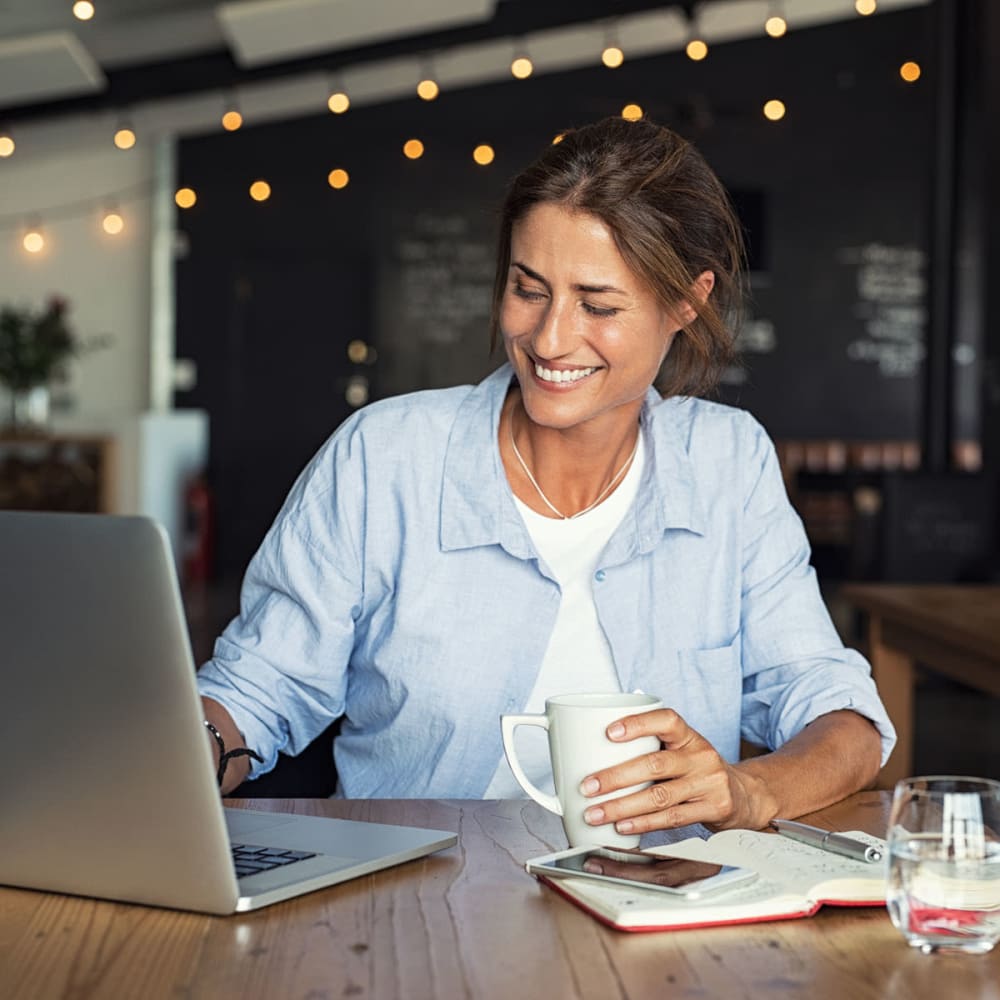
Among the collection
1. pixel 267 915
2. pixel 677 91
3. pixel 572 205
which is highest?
pixel 677 91

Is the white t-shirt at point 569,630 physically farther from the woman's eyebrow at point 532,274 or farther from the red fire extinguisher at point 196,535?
the red fire extinguisher at point 196,535

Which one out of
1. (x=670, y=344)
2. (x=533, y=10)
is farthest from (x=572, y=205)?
(x=533, y=10)

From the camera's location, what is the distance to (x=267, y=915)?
931 mm

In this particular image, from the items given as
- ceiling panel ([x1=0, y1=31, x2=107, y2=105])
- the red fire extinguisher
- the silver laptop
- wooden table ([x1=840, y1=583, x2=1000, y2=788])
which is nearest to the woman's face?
the silver laptop

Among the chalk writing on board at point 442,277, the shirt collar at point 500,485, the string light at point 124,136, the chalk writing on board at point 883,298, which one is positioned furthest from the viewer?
the chalk writing on board at point 883,298

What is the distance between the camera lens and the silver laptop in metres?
0.85

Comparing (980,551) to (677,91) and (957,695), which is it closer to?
(957,695)

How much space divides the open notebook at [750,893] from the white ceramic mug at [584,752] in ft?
0.17

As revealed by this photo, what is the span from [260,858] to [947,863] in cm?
46

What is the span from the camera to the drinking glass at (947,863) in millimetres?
863

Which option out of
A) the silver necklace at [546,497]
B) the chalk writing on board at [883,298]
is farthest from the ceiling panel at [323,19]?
the silver necklace at [546,497]

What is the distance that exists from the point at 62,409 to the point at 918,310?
19.0 feet

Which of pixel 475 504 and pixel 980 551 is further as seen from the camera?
pixel 980 551

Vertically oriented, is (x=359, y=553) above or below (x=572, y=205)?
below
